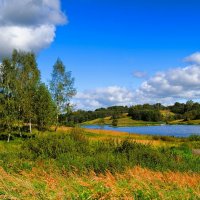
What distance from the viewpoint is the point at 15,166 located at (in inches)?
579

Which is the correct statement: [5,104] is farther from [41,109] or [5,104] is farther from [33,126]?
[33,126]

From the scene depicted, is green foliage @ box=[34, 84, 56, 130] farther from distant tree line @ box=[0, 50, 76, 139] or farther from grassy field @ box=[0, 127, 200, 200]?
grassy field @ box=[0, 127, 200, 200]

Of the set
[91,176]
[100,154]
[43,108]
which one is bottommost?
[91,176]

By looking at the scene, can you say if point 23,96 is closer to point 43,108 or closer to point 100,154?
point 43,108

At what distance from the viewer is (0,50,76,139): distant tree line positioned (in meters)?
46.1

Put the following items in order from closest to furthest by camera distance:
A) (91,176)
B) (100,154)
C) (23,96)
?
1. (91,176)
2. (100,154)
3. (23,96)

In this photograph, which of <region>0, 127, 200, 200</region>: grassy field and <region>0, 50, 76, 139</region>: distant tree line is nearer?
<region>0, 127, 200, 200</region>: grassy field

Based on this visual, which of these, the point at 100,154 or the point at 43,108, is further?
the point at 43,108

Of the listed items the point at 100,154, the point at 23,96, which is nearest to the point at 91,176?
the point at 100,154

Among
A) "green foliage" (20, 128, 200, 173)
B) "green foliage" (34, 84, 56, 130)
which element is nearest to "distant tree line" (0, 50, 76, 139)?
"green foliage" (34, 84, 56, 130)

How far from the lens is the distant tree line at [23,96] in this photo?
46.1m

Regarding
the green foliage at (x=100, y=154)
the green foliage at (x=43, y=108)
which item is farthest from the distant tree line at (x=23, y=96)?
the green foliage at (x=100, y=154)

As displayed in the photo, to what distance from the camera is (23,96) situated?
49.6m

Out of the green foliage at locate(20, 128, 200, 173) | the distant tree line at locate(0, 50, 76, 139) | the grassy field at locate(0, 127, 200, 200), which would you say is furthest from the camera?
the distant tree line at locate(0, 50, 76, 139)
